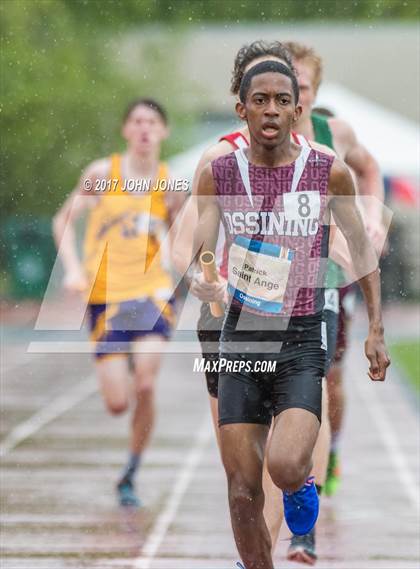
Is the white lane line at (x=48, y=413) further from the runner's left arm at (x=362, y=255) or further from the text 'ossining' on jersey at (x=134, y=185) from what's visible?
the runner's left arm at (x=362, y=255)

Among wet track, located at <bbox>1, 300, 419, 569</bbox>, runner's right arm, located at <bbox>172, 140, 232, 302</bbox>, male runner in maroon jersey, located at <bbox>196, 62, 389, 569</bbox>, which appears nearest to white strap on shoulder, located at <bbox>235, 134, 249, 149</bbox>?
runner's right arm, located at <bbox>172, 140, 232, 302</bbox>

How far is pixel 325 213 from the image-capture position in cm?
575

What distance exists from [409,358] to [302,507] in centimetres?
1512

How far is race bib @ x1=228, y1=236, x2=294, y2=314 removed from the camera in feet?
18.6

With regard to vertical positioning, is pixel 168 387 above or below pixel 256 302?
below

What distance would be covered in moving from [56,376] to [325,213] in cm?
1267

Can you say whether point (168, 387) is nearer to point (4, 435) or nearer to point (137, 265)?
point (4, 435)

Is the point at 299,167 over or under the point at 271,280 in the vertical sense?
over

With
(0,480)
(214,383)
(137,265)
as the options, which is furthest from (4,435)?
(214,383)

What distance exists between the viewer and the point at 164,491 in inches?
362

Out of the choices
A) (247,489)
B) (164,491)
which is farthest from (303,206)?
(164,491)

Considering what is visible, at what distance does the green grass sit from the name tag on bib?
1032cm

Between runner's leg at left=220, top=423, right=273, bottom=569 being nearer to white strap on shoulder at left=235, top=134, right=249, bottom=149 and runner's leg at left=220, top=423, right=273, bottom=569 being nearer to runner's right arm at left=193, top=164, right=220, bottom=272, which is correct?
runner's right arm at left=193, top=164, right=220, bottom=272

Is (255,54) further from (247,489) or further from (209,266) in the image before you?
(247,489)
